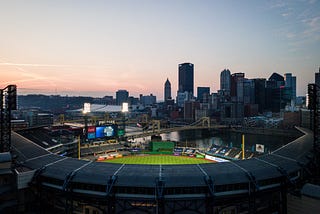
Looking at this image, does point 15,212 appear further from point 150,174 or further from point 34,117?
point 34,117

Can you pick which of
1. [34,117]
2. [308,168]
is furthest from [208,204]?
[34,117]

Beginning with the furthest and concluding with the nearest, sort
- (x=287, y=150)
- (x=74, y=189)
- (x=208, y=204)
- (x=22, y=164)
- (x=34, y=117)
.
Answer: (x=34, y=117) < (x=287, y=150) < (x=22, y=164) < (x=74, y=189) < (x=208, y=204)

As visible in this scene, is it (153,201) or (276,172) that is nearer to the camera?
(153,201)

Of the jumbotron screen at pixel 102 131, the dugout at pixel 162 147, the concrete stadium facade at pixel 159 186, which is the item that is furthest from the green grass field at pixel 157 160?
the concrete stadium facade at pixel 159 186

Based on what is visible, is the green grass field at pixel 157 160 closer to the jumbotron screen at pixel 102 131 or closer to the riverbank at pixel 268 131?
the jumbotron screen at pixel 102 131

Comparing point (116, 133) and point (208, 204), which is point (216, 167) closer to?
point (208, 204)

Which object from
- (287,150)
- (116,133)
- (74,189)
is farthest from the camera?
(116,133)

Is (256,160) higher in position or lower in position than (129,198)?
higher

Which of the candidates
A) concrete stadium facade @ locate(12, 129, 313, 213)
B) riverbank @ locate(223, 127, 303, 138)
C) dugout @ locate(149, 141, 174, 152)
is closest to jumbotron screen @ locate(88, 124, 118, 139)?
dugout @ locate(149, 141, 174, 152)

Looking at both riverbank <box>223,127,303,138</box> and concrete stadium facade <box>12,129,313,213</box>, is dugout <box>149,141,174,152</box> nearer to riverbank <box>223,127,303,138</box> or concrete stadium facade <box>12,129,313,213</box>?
concrete stadium facade <box>12,129,313,213</box>

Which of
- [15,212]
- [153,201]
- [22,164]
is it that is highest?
[22,164]
